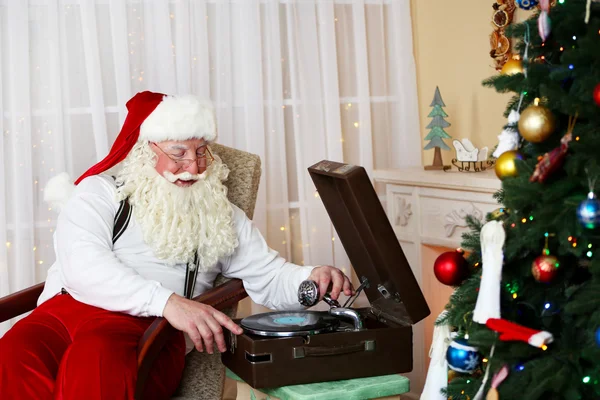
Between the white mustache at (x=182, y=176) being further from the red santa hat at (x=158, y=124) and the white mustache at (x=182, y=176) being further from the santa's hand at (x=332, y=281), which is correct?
the santa's hand at (x=332, y=281)

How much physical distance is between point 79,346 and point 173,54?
1.55 metres

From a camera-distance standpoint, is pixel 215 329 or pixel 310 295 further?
pixel 310 295

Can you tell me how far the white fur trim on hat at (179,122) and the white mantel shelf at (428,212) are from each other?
977mm

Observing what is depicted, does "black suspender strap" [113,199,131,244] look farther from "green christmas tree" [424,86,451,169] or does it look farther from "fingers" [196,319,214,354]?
"green christmas tree" [424,86,451,169]

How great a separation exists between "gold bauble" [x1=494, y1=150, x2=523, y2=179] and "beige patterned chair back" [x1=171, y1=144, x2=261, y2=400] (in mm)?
1279

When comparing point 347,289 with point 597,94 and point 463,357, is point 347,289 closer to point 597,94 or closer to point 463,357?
point 463,357

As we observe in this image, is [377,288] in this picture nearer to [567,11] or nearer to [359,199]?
[359,199]

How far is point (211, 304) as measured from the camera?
8.67 feet

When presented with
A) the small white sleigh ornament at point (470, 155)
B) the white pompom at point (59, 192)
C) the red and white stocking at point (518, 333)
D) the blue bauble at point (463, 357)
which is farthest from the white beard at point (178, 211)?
the red and white stocking at point (518, 333)

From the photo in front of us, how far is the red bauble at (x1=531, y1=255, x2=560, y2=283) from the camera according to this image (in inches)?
64.9

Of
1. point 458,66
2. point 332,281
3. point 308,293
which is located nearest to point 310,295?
point 308,293

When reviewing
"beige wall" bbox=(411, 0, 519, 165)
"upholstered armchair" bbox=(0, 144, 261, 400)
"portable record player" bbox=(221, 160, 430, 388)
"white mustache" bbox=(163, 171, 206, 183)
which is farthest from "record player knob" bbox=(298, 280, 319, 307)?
"beige wall" bbox=(411, 0, 519, 165)

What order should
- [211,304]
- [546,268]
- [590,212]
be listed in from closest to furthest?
[590,212]
[546,268]
[211,304]

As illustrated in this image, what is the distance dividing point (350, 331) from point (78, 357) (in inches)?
29.1
